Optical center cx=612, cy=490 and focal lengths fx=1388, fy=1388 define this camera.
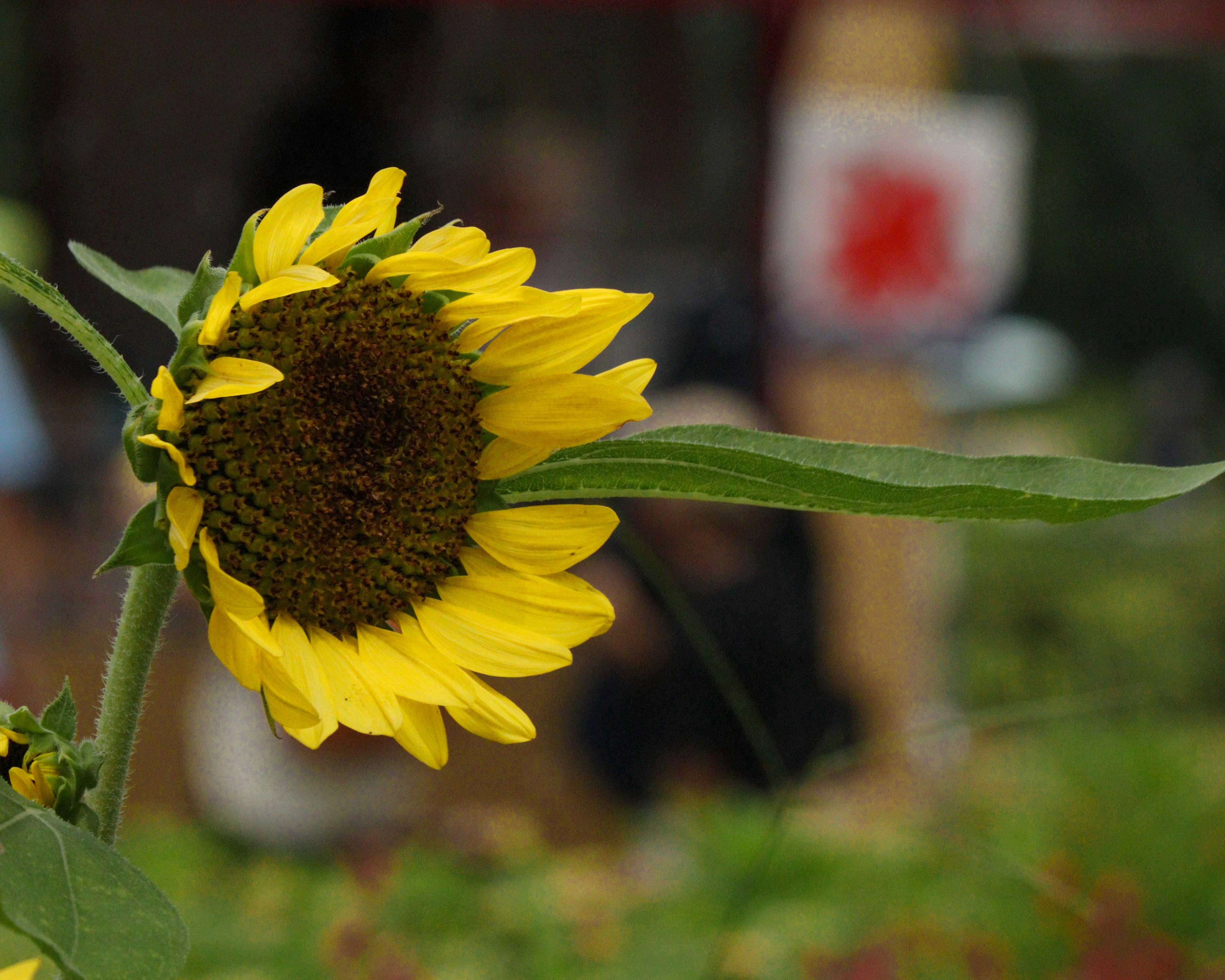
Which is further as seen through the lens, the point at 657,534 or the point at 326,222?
the point at 657,534

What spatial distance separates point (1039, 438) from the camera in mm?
7477

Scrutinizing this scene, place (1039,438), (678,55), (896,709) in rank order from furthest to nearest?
(1039,438), (896,709), (678,55)

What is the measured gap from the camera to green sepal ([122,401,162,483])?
26 cm

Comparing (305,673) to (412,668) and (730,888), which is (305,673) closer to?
(412,668)

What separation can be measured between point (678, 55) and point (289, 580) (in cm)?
216

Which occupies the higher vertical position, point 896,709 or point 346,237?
point 346,237

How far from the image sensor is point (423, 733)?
0.90ft

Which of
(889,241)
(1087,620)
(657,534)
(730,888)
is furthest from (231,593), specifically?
(1087,620)

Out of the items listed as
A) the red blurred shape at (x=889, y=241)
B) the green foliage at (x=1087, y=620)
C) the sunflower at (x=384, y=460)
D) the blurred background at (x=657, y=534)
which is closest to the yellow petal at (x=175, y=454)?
the sunflower at (x=384, y=460)

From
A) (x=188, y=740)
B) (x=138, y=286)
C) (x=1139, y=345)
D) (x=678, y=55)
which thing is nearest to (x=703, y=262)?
(x=678, y=55)

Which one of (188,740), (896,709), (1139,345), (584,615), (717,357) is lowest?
(1139,345)

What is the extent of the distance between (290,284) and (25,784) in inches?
4.4

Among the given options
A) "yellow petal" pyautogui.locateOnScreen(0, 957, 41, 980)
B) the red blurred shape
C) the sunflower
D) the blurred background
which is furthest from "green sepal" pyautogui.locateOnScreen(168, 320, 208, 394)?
the red blurred shape

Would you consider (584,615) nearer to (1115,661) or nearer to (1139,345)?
(1115,661)
